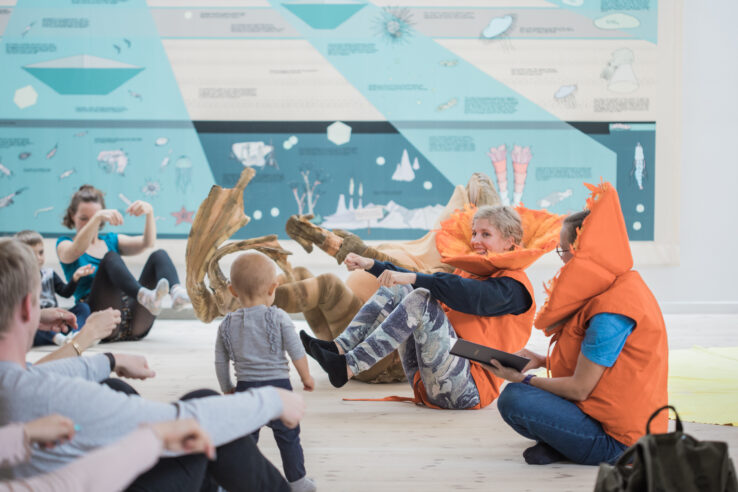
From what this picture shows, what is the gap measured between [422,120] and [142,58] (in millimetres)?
2483

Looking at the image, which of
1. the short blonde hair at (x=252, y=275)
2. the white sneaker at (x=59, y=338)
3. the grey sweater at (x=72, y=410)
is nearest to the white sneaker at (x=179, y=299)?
the white sneaker at (x=59, y=338)

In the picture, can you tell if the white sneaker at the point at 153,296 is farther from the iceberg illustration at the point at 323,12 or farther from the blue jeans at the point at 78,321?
the iceberg illustration at the point at 323,12

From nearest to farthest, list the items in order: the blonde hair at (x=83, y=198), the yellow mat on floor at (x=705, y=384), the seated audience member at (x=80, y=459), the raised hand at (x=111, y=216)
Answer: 1. the seated audience member at (x=80, y=459)
2. the yellow mat on floor at (x=705, y=384)
3. the raised hand at (x=111, y=216)
4. the blonde hair at (x=83, y=198)

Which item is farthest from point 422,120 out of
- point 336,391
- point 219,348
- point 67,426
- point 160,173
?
point 67,426

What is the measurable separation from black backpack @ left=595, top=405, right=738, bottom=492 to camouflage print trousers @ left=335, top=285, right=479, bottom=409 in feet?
4.66

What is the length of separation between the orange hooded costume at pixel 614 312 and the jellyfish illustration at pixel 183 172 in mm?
4626

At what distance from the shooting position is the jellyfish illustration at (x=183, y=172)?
6.41 m

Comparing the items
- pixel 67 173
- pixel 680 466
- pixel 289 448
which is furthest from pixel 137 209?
pixel 680 466

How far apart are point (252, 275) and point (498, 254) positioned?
1.09 m

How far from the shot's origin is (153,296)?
15.2 ft

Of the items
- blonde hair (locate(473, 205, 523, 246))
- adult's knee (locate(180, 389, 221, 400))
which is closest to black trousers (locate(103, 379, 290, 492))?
adult's knee (locate(180, 389, 221, 400))

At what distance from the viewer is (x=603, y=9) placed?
21.1ft

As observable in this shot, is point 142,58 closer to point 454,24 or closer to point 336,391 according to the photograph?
point 454,24

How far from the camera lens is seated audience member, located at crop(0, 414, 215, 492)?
123cm
